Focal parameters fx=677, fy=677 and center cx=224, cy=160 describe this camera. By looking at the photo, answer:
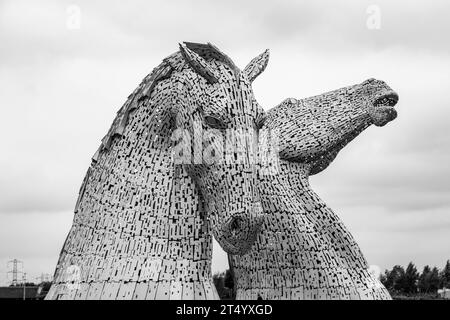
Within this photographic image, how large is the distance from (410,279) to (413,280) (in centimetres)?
30

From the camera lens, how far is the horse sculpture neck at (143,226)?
4832 mm

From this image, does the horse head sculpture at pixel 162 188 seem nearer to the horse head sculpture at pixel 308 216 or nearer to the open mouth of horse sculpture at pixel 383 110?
the horse head sculpture at pixel 308 216

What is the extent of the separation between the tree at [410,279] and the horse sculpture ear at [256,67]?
3964 cm

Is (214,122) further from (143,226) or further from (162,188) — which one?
(143,226)

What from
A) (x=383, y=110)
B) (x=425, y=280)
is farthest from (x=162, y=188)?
(x=425, y=280)

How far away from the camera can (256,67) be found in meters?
5.16

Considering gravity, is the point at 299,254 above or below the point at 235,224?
above

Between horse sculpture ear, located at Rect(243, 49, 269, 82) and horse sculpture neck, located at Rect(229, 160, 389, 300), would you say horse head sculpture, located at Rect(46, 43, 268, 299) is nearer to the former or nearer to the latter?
horse sculpture ear, located at Rect(243, 49, 269, 82)

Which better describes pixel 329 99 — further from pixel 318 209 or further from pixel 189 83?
pixel 189 83

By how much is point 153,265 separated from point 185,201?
20.2 inches

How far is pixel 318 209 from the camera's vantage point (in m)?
9.71

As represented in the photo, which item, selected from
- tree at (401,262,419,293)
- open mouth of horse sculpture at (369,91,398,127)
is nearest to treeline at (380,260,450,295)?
tree at (401,262,419,293)

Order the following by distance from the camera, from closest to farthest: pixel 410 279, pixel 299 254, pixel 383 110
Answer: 1. pixel 299 254
2. pixel 383 110
3. pixel 410 279
